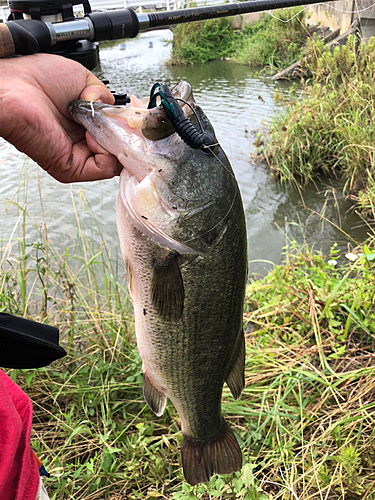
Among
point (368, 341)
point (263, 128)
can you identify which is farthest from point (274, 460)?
point (263, 128)

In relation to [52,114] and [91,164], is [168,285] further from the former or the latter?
[52,114]

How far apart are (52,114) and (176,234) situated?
1.88 ft

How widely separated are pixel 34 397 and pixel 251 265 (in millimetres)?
3251

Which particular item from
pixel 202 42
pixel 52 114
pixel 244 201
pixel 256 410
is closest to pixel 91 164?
pixel 52 114

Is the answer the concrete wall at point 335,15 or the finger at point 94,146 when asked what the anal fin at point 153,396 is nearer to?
the finger at point 94,146

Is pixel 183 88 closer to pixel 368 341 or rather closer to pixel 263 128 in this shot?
pixel 368 341

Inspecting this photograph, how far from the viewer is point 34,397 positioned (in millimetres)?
3146

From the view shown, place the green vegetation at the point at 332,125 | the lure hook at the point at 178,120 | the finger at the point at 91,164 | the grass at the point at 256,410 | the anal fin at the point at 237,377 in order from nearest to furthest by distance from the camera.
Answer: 1. the lure hook at the point at 178,120
2. the finger at the point at 91,164
3. the anal fin at the point at 237,377
4. the grass at the point at 256,410
5. the green vegetation at the point at 332,125

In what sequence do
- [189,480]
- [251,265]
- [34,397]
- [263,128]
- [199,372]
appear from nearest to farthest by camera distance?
1. [199,372]
2. [189,480]
3. [34,397]
4. [251,265]
5. [263,128]

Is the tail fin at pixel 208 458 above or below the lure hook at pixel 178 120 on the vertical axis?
below

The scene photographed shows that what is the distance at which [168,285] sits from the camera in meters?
1.48

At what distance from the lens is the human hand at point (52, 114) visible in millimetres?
1325

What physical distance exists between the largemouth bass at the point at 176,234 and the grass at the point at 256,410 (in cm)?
109

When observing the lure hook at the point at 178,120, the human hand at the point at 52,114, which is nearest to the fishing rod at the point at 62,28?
the human hand at the point at 52,114
